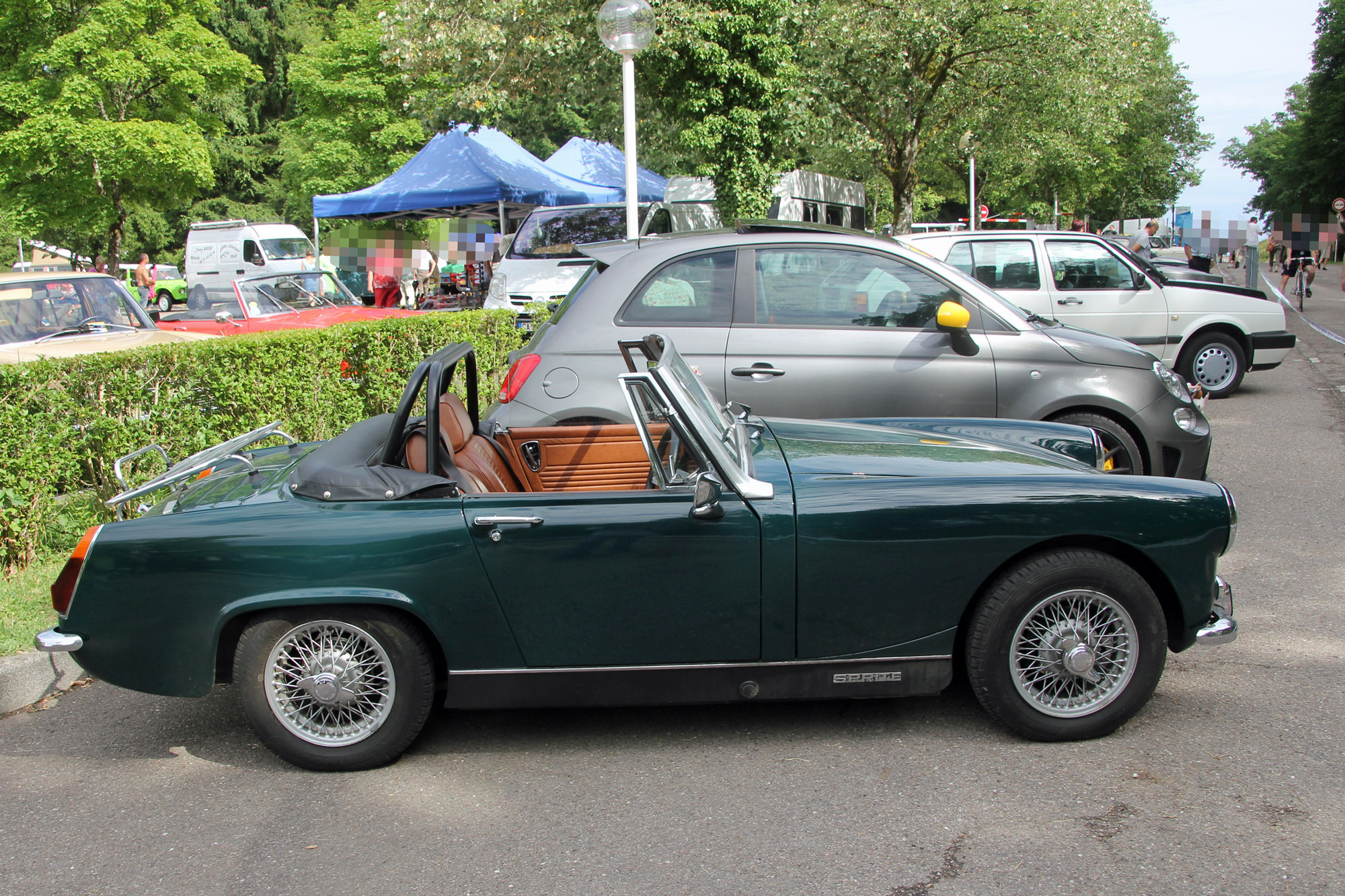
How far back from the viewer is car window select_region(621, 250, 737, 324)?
588 cm

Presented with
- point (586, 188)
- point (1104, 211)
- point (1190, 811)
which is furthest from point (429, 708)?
point (1104, 211)

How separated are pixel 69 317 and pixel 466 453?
703cm

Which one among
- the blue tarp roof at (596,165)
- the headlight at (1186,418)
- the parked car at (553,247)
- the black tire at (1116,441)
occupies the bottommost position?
the black tire at (1116,441)

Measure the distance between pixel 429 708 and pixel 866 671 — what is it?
1463 mm

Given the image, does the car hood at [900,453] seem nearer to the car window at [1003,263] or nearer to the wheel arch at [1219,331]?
the car window at [1003,263]

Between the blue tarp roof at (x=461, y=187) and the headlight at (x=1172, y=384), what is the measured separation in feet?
46.3

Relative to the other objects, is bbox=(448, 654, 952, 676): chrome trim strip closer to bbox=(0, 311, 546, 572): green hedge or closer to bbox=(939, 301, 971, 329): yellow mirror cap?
bbox=(939, 301, 971, 329): yellow mirror cap

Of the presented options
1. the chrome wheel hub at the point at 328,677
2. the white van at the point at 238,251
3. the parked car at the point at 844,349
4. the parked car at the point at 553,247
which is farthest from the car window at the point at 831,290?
the white van at the point at 238,251

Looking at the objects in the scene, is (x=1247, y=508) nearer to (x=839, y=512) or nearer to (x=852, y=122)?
Result: (x=839, y=512)

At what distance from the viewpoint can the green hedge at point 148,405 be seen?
5.38m

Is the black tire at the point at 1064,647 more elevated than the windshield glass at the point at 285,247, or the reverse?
the windshield glass at the point at 285,247

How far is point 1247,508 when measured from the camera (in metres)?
6.48

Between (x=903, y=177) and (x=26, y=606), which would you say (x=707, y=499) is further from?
(x=903, y=177)

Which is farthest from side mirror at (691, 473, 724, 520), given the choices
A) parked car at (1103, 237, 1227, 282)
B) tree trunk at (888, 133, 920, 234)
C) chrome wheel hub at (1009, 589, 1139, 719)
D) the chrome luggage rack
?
tree trunk at (888, 133, 920, 234)
